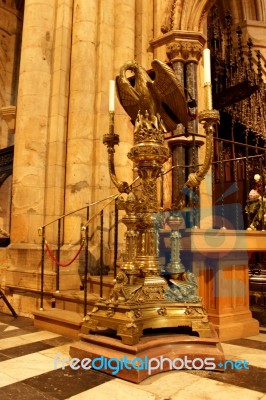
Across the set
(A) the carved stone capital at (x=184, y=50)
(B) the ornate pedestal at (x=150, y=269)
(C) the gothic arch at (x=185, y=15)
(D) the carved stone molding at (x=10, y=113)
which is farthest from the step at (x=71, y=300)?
(C) the gothic arch at (x=185, y=15)

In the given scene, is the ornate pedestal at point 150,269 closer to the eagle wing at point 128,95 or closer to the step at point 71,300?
the eagle wing at point 128,95

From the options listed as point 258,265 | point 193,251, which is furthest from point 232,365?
point 258,265

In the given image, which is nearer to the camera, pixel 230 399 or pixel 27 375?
pixel 230 399

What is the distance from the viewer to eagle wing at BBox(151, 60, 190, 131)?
2836 millimetres

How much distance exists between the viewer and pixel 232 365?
2.67 m

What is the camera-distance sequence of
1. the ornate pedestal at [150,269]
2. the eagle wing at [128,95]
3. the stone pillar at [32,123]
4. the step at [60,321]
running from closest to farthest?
the ornate pedestal at [150,269] → the eagle wing at [128,95] → the step at [60,321] → the stone pillar at [32,123]

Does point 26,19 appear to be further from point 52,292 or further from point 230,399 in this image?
point 230,399

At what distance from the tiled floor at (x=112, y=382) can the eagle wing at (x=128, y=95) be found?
2.13 meters

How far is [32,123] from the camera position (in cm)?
546

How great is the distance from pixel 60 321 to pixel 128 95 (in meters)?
2.34

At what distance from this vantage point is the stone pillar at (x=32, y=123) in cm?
530

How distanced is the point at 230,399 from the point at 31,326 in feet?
8.77

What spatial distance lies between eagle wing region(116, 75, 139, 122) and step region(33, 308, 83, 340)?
6.78 ft

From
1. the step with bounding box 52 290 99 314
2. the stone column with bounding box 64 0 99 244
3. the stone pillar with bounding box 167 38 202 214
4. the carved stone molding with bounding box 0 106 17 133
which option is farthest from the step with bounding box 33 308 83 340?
the carved stone molding with bounding box 0 106 17 133
